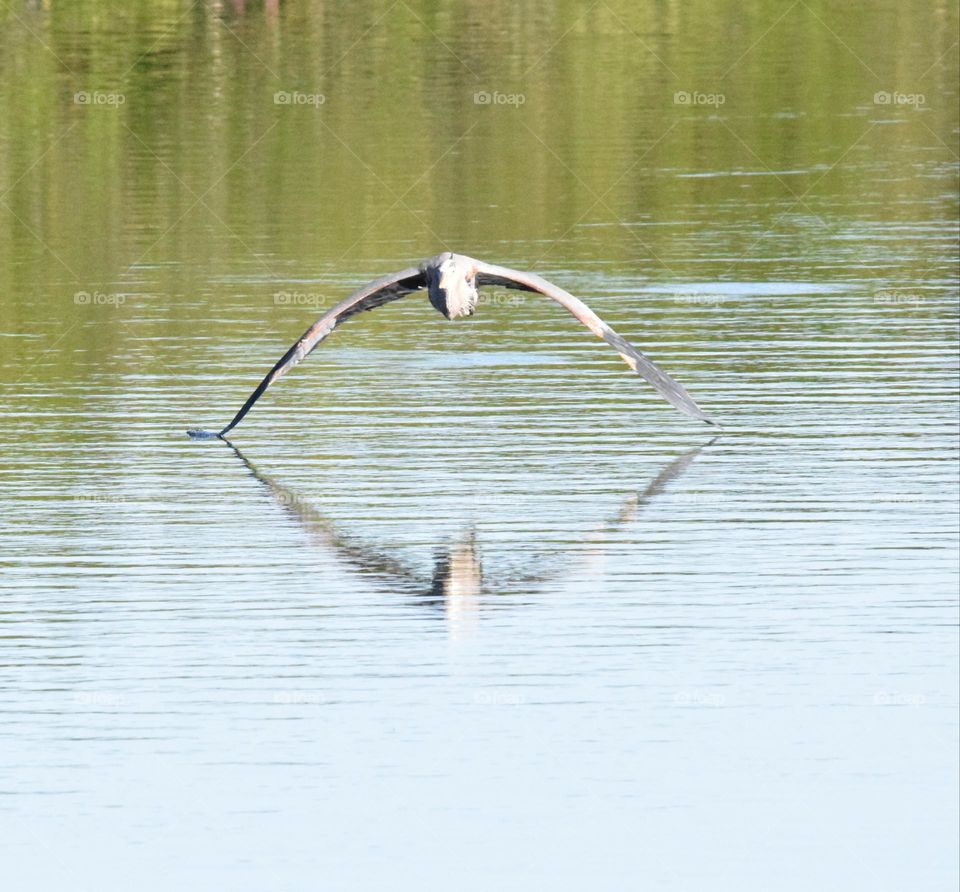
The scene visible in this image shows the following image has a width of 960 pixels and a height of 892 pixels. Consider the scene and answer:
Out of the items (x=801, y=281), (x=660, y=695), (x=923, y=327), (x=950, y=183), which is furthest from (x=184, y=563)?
(x=950, y=183)

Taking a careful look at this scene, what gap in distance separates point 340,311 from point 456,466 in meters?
1.45

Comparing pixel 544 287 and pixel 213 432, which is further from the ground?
pixel 544 287

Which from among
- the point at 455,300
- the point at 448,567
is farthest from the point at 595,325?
the point at 448,567

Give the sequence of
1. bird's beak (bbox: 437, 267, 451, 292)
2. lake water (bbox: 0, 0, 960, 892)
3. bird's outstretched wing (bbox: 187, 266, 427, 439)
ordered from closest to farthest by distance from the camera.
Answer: lake water (bbox: 0, 0, 960, 892)
bird's beak (bbox: 437, 267, 451, 292)
bird's outstretched wing (bbox: 187, 266, 427, 439)

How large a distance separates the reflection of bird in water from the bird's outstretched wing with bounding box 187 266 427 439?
6.41 feet

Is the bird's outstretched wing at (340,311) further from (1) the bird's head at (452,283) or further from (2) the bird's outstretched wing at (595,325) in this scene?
(2) the bird's outstretched wing at (595,325)

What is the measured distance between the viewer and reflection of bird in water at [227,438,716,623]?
12602 millimetres

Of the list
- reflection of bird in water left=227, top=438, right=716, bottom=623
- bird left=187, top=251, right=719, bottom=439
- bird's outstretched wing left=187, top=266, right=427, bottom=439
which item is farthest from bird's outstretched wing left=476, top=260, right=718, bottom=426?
reflection of bird in water left=227, top=438, right=716, bottom=623

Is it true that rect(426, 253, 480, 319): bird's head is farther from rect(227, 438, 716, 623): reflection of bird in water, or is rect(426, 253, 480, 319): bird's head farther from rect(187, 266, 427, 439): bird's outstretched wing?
rect(227, 438, 716, 623): reflection of bird in water

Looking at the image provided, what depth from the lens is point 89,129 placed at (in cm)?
3388

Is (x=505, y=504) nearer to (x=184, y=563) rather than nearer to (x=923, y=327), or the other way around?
(x=184, y=563)

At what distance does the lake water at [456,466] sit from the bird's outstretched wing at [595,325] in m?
0.24

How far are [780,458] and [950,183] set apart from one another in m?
13.8

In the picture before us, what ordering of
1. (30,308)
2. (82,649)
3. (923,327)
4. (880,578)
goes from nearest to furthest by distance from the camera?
(82,649), (880,578), (923,327), (30,308)
